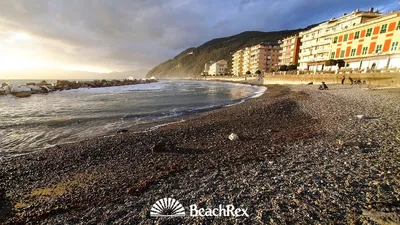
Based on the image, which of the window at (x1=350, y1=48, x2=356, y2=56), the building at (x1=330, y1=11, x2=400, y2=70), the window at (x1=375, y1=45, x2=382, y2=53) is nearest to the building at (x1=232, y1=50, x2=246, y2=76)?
the building at (x1=330, y1=11, x2=400, y2=70)

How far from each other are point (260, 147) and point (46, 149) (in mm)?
10302

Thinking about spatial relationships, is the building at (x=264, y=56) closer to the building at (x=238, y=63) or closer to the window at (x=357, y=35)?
the building at (x=238, y=63)

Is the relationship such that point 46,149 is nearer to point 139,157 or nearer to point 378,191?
point 139,157

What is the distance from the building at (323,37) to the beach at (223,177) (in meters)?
55.8

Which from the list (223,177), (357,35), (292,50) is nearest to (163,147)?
(223,177)

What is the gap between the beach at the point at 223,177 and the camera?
11.3ft

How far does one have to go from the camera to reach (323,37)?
56188 millimetres

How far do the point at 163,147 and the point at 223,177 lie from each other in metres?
3.83

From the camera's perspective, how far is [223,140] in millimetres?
8477

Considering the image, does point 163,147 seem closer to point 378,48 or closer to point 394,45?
point 394,45

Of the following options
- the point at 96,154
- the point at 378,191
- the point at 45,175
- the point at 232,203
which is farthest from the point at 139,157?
the point at 378,191

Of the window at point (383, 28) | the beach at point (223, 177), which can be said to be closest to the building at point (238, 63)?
the window at point (383, 28)

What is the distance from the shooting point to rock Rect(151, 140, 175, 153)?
7.73 m

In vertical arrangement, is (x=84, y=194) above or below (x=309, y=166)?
below
